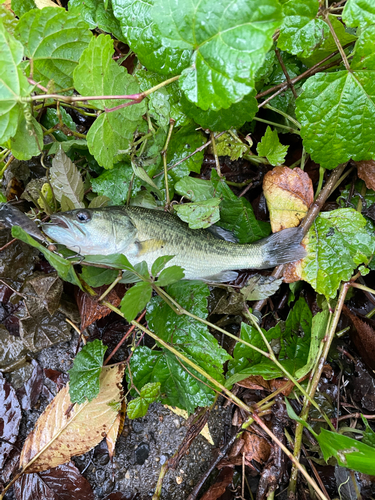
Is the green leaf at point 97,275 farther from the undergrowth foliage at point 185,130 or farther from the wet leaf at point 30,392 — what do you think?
the wet leaf at point 30,392

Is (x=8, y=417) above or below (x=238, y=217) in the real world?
below

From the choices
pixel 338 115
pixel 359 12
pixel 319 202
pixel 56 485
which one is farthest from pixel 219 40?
pixel 56 485

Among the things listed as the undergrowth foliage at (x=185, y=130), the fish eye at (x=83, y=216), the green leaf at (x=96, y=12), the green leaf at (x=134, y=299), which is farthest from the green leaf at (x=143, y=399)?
the green leaf at (x=96, y=12)

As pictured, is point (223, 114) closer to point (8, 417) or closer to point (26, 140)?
point (26, 140)

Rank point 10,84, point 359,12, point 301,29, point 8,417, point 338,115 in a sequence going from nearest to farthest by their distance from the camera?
point 10,84
point 359,12
point 301,29
point 338,115
point 8,417

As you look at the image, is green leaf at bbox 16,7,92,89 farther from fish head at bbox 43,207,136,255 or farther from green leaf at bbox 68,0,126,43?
fish head at bbox 43,207,136,255

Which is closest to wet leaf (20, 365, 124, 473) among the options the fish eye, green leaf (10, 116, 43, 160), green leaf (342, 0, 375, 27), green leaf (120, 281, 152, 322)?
green leaf (120, 281, 152, 322)

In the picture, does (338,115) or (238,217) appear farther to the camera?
(238,217)

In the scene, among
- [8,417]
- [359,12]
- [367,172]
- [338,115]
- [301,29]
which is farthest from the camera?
[8,417]

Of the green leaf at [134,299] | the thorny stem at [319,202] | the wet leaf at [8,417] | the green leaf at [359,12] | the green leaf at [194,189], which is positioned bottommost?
the wet leaf at [8,417]
